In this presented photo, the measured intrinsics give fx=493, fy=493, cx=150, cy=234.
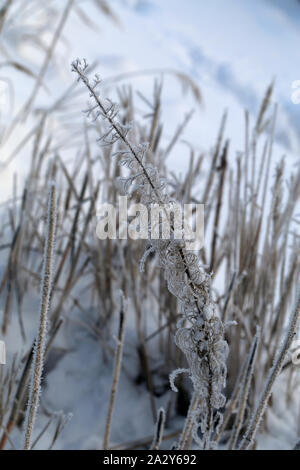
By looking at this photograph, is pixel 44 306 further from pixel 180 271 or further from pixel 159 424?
pixel 159 424

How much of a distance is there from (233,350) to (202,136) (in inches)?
40.0

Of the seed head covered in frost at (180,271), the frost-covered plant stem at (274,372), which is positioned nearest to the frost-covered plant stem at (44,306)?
the seed head covered in frost at (180,271)

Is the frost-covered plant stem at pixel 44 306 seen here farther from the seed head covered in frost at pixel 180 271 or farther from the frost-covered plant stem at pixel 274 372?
the frost-covered plant stem at pixel 274 372

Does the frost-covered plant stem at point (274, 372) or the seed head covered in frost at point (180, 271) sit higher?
the seed head covered in frost at point (180, 271)

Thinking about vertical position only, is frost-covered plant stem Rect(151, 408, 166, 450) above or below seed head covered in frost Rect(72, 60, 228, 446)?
below

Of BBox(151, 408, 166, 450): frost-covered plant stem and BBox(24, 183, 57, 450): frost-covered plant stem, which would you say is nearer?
BBox(24, 183, 57, 450): frost-covered plant stem

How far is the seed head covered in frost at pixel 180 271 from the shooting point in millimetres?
287

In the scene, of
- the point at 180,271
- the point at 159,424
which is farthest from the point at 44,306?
the point at 159,424

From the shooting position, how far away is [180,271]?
0.31m

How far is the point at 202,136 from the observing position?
167 centimetres

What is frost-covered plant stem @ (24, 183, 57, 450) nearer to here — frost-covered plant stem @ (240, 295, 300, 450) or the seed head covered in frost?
A: the seed head covered in frost

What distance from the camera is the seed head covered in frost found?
29cm

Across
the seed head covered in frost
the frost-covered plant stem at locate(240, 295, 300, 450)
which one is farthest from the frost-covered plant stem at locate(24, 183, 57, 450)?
the frost-covered plant stem at locate(240, 295, 300, 450)
